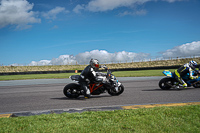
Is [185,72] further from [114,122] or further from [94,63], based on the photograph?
[114,122]

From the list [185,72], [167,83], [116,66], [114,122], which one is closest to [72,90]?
[114,122]

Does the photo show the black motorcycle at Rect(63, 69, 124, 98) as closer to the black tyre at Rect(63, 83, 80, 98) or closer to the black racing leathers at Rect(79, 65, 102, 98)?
the black tyre at Rect(63, 83, 80, 98)

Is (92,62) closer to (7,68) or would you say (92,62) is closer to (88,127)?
(88,127)

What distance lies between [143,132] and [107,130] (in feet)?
2.09

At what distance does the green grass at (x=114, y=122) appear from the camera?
3590 millimetres

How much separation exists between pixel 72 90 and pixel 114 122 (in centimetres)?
423

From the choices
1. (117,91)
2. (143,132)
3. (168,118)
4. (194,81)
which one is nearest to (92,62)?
(117,91)

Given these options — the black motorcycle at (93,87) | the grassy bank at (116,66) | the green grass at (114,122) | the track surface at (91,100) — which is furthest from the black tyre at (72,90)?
the grassy bank at (116,66)

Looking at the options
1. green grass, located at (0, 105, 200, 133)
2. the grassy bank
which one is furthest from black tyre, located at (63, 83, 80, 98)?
the grassy bank

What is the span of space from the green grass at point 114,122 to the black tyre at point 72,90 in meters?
3.23

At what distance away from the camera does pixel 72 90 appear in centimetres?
798

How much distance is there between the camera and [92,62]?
25.4 ft

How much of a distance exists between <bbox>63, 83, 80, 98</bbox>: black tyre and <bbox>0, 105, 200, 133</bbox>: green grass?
3.23 meters

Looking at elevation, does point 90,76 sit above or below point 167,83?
above
